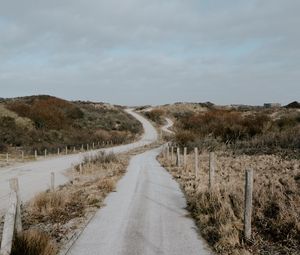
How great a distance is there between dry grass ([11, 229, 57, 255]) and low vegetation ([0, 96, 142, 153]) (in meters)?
41.4

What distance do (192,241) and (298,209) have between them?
2.23m

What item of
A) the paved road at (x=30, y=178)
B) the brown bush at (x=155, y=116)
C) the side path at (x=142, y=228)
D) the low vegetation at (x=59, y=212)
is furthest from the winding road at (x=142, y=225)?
the brown bush at (x=155, y=116)

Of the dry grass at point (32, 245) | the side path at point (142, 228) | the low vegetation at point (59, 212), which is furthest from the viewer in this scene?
the low vegetation at point (59, 212)

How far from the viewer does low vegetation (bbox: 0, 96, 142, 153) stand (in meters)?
53.8

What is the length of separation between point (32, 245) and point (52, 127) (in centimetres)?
5978

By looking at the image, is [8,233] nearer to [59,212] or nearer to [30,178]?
[59,212]

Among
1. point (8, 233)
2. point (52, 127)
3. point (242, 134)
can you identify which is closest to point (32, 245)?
point (8, 233)

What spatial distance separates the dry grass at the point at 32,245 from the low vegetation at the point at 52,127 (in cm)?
4140

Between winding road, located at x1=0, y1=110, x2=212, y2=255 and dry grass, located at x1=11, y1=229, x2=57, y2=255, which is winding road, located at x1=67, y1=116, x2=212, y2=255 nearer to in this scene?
winding road, located at x1=0, y1=110, x2=212, y2=255

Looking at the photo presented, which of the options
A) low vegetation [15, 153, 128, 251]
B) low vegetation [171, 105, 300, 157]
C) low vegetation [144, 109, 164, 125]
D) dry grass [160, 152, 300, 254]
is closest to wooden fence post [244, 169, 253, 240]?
dry grass [160, 152, 300, 254]

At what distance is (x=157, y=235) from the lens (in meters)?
9.47

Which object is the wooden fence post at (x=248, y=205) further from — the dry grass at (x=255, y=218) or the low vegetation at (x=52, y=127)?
the low vegetation at (x=52, y=127)

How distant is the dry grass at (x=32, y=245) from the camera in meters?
7.74

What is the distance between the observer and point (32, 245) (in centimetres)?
785
